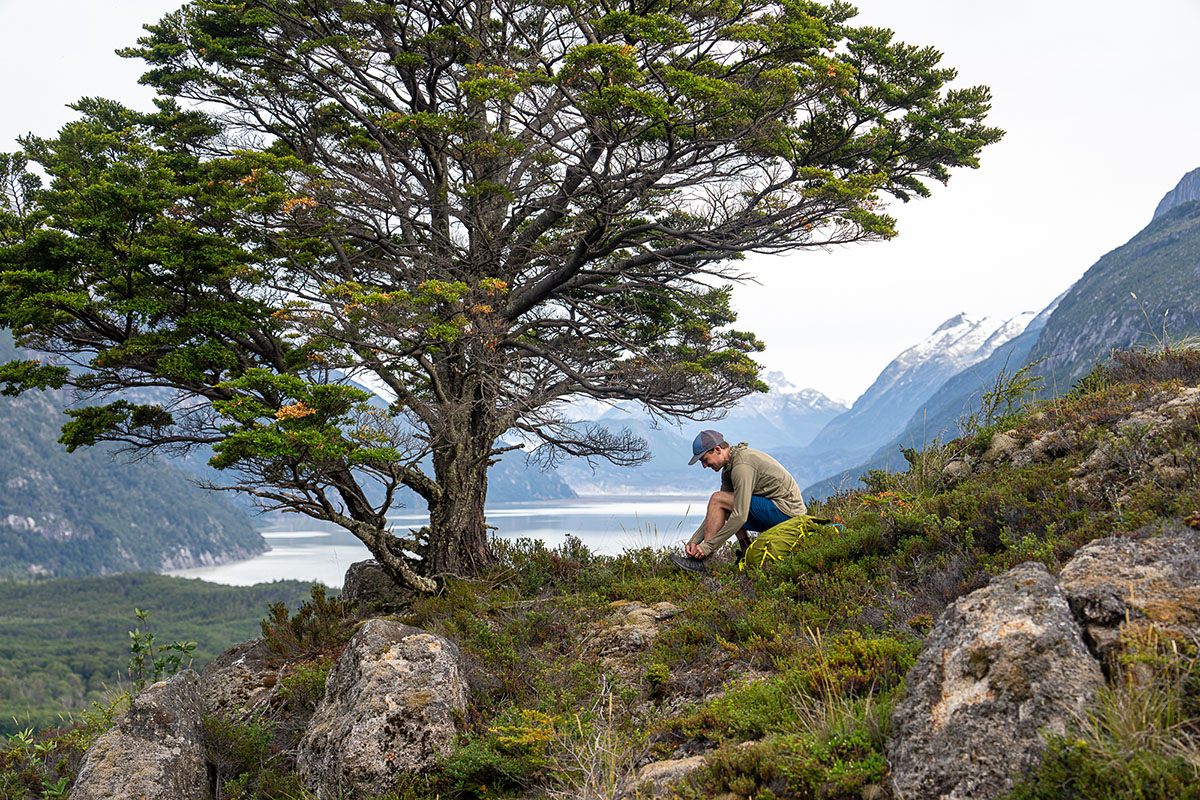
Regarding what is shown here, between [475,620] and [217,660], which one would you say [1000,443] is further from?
[217,660]

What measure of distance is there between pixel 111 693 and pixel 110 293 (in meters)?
Answer: 5.66

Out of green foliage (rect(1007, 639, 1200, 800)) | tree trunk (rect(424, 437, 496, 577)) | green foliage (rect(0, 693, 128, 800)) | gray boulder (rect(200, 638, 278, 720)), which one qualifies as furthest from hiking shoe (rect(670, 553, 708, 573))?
green foliage (rect(0, 693, 128, 800))

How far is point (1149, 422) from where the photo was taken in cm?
539

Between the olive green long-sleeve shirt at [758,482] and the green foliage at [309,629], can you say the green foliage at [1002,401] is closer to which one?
the olive green long-sleeve shirt at [758,482]

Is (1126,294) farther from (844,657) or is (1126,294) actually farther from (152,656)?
(152,656)

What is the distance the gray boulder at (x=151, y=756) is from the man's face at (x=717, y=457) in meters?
5.42

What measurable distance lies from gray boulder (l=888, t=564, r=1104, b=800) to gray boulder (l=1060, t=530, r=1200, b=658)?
0.42 ft

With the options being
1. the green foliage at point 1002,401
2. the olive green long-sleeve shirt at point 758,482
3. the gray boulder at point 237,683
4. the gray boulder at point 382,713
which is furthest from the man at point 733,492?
the gray boulder at point 237,683

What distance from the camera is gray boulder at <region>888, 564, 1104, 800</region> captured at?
9.96ft

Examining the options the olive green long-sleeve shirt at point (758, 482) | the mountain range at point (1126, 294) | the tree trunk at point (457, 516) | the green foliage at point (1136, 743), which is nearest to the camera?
the green foliage at point (1136, 743)

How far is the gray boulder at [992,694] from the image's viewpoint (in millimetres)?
3037

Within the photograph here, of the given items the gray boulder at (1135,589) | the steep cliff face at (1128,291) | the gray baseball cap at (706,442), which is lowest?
the gray boulder at (1135,589)

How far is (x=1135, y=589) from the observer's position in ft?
11.3

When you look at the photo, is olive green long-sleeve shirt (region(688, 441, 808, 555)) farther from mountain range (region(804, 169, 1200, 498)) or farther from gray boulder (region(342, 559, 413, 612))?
mountain range (region(804, 169, 1200, 498))
